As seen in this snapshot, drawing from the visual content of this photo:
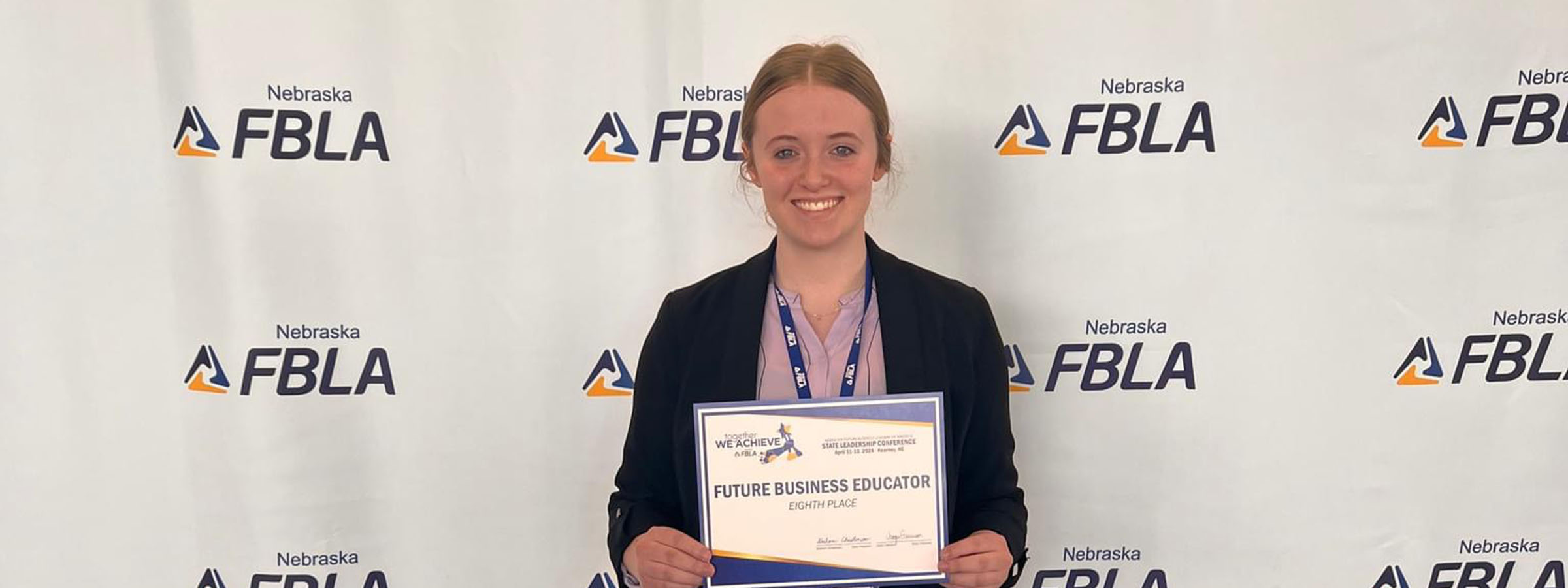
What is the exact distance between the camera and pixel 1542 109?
2.15m

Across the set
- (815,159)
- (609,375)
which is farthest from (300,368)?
(815,159)

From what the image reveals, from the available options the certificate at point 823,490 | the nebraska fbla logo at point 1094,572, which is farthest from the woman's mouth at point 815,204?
the nebraska fbla logo at point 1094,572

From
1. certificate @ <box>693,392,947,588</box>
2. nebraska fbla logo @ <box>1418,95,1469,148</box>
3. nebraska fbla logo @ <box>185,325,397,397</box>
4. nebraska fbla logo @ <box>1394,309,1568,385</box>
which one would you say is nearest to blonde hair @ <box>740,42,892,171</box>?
certificate @ <box>693,392,947,588</box>

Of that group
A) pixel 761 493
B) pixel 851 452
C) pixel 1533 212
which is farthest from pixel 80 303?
pixel 1533 212

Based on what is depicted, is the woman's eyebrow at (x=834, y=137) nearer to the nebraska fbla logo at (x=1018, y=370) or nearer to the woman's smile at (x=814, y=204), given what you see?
the woman's smile at (x=814, y=204)

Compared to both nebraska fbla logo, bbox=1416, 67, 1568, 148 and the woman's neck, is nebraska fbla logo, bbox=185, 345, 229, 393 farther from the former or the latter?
nebraska fbla logo, bbox=1416, 67, 1568, 148

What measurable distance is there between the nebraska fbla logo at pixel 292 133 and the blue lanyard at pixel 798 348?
42.8 inches

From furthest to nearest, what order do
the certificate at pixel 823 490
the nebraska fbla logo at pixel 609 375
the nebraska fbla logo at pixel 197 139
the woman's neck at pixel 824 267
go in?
the nebraska fbla logo at pixel 609 375 < the nebraska fbla logo at pixel 197 139 < the woman's neck at pixel 824 267 < the certificate at pixel 823 490

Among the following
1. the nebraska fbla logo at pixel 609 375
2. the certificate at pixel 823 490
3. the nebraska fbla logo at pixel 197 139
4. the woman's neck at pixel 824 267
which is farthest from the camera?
the nebraska fbla logo at pixel 609 375

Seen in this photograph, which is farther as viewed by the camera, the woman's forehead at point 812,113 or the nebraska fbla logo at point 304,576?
the nebraska fbla logo at point 304,576

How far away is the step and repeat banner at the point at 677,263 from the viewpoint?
2094 mm

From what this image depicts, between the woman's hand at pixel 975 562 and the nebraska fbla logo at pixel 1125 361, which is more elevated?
the nebraska fbla logo at pixel 1125 361

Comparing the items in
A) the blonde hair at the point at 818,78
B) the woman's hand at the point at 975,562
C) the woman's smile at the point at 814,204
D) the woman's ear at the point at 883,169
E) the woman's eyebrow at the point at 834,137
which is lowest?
the woman's hand at the point at 975,562

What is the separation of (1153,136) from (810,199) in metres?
1.02
